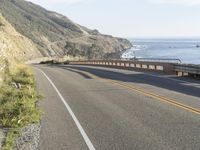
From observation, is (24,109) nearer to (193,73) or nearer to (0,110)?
(0,110)

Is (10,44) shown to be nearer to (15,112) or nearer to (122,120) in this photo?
(15,112)

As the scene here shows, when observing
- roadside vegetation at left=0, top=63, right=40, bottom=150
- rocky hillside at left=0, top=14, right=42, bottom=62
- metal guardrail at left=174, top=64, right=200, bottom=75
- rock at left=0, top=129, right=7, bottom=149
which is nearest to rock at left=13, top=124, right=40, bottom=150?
roadside vegetation at left=0, top=63, right=40, bottom=150

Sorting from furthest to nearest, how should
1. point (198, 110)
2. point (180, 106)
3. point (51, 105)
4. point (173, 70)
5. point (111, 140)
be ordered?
point (173, 70) → point (51, 105) → point (180, 106) → point (198, 110) → point (111, 140)

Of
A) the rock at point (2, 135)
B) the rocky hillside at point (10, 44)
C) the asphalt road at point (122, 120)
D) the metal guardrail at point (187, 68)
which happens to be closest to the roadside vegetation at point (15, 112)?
the rock at point (2, 135)

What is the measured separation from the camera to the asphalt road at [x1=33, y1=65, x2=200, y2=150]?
10.2 m

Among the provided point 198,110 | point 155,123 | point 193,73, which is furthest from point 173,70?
point 155,123

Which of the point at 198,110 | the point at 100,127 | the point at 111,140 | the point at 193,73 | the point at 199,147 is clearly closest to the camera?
the point at 199,147

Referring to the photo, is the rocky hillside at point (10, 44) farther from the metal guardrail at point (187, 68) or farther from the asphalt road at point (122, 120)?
the asphalt road at point (122, 120)

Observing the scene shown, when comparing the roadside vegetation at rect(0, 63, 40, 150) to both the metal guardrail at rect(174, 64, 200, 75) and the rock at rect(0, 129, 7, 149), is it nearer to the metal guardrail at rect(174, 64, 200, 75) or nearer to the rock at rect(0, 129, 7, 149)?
the rock at rect(0, 129, 7, 149)

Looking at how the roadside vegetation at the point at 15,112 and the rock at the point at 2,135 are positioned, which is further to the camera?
the roadside vegetation at the point at 15,112

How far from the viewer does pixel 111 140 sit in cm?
1055

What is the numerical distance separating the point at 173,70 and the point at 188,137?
908 inches

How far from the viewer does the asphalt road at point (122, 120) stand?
10234mm

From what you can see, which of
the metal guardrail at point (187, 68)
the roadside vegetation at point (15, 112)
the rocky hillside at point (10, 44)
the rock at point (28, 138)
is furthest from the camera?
the rocky hillside at point (10, 44)
